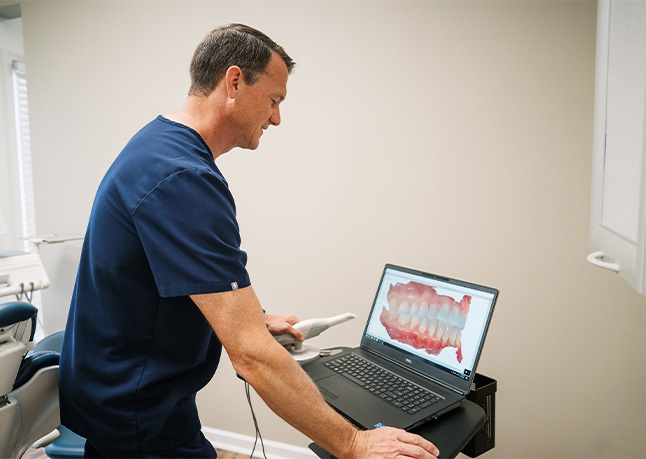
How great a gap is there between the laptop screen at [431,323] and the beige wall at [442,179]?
2.07 ft

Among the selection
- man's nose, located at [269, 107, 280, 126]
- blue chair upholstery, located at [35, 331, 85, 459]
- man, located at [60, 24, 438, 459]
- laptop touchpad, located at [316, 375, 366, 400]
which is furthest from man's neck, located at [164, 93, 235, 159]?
blue chair upholstery, located at [35, 331, 85, 459]

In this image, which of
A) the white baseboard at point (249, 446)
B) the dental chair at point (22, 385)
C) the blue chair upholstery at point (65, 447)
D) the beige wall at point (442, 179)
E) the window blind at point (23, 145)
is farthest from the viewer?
the window blind at point (23, 145)

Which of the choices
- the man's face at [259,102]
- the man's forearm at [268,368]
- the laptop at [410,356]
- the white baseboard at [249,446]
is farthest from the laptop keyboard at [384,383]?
the white baseboard at [249,446]

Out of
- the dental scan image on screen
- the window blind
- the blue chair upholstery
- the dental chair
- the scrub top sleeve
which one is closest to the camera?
the scrub top sleeve

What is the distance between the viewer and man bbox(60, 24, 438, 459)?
2.67 feet

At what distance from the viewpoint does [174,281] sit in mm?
811

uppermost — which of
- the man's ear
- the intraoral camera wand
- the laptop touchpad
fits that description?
the man's ear

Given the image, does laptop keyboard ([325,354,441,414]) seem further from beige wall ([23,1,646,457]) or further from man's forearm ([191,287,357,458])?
beige wall ([23,1,646,457])

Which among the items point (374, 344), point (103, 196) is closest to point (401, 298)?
point (374, 344)

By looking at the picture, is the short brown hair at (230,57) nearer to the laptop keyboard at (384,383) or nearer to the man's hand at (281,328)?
the man's hand at (281,328)

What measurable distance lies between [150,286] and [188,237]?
183 mm

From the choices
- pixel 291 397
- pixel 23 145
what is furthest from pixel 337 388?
pixel 23 145

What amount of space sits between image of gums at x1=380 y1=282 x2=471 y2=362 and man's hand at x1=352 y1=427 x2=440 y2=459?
330mm

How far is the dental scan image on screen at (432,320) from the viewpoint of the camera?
1.13 meters
